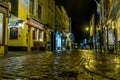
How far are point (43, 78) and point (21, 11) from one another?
20520 millimetres

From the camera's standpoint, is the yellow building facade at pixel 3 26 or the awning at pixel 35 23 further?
the awning at pixel 35 23

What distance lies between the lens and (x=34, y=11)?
30938mm

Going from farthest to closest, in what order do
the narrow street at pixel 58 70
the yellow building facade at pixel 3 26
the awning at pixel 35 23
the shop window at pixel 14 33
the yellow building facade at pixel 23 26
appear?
the awning at pixel 35 23 < the shop window at pixel 14 33 < the yellow building facade at pixel 23 26 < the yellow building facade at pixel 3 26 < the narrow street at pixel 58 70

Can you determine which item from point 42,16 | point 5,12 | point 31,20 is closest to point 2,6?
point 5,12

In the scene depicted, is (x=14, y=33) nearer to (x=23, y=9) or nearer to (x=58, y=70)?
(x=23, y=9)

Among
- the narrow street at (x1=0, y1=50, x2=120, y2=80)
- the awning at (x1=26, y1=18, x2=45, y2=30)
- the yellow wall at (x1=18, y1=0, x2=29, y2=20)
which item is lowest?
the narrow street at (x1=0, y1=50, x2=120, y2=80)

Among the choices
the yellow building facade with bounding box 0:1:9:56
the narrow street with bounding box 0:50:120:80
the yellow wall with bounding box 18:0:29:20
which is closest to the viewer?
the narrow street with bounding box 0:50:120:80

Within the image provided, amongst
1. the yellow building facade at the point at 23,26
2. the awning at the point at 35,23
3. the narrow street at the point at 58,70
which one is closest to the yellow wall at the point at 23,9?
the yellow building facade at the point at 23,26

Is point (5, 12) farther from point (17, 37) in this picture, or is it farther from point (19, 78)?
point (19, 78)

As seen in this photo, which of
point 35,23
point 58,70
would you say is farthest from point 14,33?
point 58,70

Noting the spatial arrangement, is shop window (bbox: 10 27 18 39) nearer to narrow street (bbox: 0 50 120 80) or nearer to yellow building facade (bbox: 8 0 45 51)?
yellow building facade (bbox: 8 0 45 51)

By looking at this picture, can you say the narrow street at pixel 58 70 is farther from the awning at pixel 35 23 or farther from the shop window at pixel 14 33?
the awning at pixel 35 23

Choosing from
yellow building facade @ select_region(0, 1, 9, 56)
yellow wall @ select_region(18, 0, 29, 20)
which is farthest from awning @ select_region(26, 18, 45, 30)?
yellow building facade @ select_region(0, 1, 9, 56)

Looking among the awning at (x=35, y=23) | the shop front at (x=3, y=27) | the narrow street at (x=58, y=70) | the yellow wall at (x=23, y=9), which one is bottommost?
the narrow street at (x=58, y=70)
